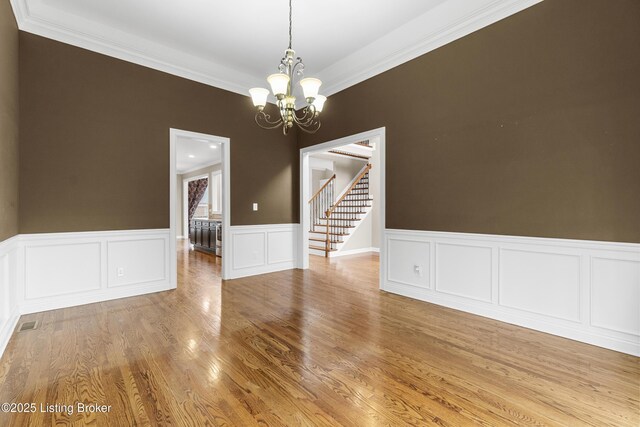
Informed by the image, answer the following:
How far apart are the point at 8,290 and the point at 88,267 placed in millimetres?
886

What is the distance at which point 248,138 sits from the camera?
5.13 m

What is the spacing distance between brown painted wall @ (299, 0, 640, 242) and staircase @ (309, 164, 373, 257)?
3560 millimetres

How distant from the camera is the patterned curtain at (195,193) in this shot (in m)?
11.6

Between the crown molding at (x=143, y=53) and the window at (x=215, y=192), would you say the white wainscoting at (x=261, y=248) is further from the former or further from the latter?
the window at (x=215, y=192)

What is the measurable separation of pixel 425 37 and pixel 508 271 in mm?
2866

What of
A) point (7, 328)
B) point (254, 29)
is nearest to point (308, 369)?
point (7, 328)

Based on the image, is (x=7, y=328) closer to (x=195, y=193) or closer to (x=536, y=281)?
(x=536, y=281)

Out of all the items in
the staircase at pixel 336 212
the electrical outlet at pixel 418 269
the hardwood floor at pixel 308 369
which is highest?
the staircase at pixel 336 212

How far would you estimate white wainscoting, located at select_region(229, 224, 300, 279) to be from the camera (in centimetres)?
497

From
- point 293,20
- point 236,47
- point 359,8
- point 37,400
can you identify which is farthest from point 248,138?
point 37,400

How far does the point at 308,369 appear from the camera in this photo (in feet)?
7.04

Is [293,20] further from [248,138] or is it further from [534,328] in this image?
[534,328]

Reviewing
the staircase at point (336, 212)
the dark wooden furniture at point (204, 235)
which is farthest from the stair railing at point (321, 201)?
the dark wooden furniture at point (204, 235)

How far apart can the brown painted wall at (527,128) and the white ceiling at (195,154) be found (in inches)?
173
